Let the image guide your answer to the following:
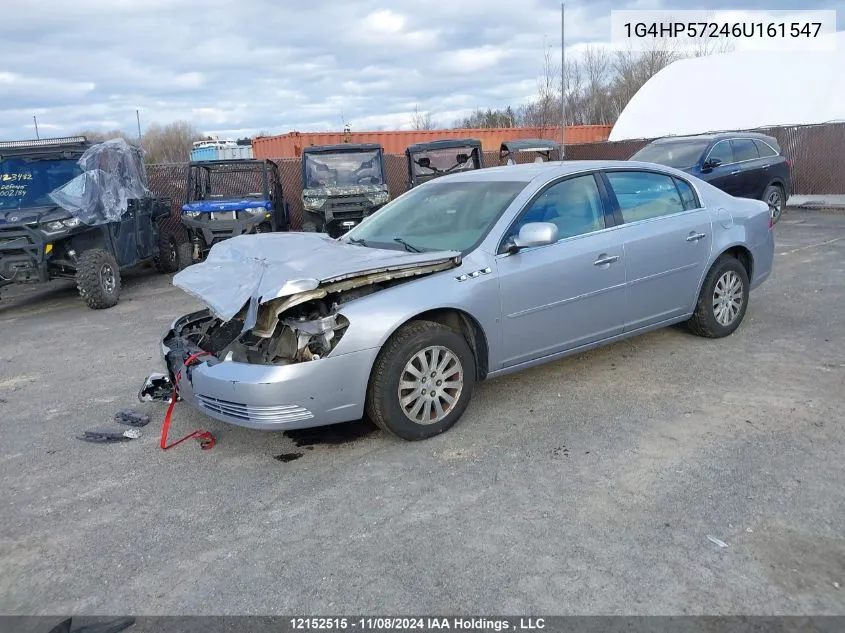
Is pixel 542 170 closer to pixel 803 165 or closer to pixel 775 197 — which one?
pixel 775 197

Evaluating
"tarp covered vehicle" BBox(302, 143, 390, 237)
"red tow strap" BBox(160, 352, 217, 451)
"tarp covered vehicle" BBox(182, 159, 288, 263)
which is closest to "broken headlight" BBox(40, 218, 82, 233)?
"tarp covered vehicle" BBox(182, 159, 288, 263)

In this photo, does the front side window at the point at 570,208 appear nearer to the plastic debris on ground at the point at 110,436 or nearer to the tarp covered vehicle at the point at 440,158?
the plastic debris on ground at the point at 110,436

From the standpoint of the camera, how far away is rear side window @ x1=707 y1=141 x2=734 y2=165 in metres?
12.0

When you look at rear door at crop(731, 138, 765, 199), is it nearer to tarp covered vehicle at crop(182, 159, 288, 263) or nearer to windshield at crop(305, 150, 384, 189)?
windshield at crop(305, 150, 384, 189)

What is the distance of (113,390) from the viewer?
551 cm

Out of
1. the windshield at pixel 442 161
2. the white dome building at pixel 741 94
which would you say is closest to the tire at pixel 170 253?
the windshield at pixel 442 161

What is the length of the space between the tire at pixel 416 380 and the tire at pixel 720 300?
2436 mm

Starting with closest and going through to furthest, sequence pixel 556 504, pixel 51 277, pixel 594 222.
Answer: pixel 556 504
pixel 594 222
pixel 51 277

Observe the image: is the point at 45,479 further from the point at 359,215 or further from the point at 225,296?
the point at 359,215

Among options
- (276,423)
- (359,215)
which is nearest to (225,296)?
(276,423)

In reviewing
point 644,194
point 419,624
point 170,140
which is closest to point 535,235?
point 644,194

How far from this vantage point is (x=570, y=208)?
4.80 metres

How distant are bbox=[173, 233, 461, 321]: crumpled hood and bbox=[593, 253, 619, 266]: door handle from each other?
3.57ft

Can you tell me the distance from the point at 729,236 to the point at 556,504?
131 inches
